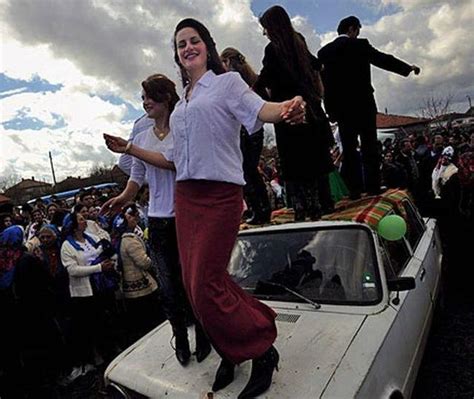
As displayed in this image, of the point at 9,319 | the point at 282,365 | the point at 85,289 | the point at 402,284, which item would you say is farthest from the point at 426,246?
the point at 9,319

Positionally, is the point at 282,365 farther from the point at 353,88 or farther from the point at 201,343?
the point at 353,88

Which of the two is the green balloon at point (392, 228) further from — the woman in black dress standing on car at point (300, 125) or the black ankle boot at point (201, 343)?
the black ankle boot at point (201, 343)

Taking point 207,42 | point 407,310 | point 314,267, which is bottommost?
point 407,310

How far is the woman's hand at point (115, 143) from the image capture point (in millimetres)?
2207

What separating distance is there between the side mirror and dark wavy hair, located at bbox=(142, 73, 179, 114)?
1.77 meters

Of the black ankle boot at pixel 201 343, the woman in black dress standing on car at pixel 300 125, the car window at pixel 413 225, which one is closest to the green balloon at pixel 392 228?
the woman in black dress standing on car at pixel 300 125

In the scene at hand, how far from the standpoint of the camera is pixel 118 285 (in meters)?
5.20

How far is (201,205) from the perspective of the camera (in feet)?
6.61

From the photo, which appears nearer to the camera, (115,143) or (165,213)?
(115,143)

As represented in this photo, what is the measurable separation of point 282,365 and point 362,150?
288 centimetres

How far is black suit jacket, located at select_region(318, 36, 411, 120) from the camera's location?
4148 millimetres

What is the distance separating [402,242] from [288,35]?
1.96 m

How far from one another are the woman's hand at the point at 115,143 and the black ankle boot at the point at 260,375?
1272mm

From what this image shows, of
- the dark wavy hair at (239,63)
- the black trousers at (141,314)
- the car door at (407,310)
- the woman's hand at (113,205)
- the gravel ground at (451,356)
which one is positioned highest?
the dark wavy hair at (239,63)
